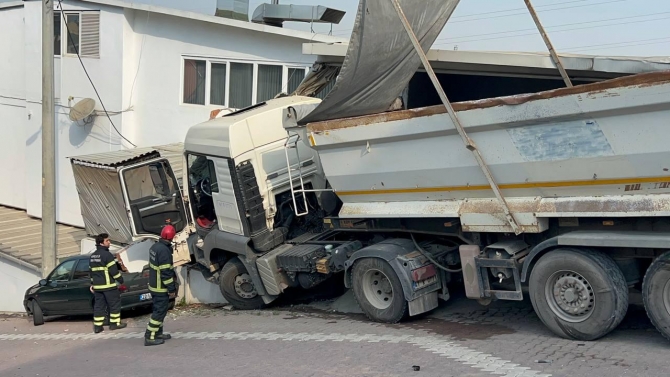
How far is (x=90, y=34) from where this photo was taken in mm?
17297

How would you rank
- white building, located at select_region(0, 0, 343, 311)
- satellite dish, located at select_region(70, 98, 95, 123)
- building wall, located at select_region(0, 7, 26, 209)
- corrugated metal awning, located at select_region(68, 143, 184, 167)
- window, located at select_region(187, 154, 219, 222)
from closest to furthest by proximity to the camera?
window, located at select_region(187, 154, 219, 222) < corrugated metal awning, located at select_region(68, 143, 184, 167) < white building, located at select_region(0, 0, 343, 311) < satellite dish, located at select_region(70, 98, 95, 123) < building wall, located at select_region(0, 7, 26, 209)

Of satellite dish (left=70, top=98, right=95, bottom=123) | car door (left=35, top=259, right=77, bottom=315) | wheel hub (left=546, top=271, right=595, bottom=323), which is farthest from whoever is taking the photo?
satellite dish (left=70, top=98, right=95, bottom=123)

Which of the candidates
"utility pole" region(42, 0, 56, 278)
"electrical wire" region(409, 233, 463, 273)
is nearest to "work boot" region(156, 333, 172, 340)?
"electrical wire" region(409, 233, 463, 273)

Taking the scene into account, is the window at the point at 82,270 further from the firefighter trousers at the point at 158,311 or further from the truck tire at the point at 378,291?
the truck tire at the point at 378,291

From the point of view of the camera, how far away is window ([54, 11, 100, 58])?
17203 mm

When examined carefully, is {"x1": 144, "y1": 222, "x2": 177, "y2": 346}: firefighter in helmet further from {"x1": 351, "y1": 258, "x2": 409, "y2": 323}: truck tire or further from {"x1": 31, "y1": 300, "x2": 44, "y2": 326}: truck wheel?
{"x1": 31, "y1": 300, "x2": 44, "y2": 326}: truck wheel

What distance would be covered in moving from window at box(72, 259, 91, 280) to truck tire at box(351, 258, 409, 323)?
5190 mm

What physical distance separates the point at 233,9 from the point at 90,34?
340 centimetres

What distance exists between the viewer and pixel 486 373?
6.60m

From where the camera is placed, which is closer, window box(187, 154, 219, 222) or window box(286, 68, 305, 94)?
window box(187, 154, 219, 222)

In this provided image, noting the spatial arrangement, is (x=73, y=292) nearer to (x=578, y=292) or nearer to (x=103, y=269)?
(x=103, y=269)

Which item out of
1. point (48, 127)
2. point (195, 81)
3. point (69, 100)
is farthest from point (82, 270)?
point (69, 100)

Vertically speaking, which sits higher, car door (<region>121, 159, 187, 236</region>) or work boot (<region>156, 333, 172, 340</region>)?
car door (<region>121, 159, 187, 236</region>)

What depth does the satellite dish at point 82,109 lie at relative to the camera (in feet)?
55.4
